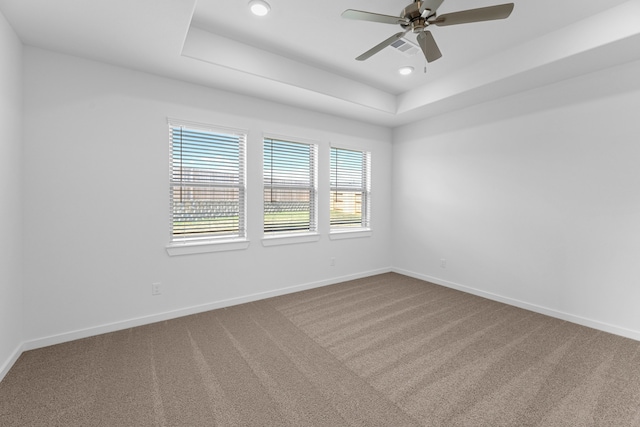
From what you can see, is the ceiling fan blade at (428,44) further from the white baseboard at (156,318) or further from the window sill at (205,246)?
the white baseboard at (156,318)

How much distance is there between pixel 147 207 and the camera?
3047 mm

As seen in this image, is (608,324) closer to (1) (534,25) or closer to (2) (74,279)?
(1) (534,25)

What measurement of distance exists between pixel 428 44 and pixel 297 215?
2.69m

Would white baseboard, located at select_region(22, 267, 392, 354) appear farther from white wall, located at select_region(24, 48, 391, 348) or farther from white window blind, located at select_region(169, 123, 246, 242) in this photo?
white window blind, located at select_region(169, 123, 246, 242)

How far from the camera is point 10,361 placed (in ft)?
7.36

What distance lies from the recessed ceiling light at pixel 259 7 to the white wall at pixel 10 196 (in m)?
1.83

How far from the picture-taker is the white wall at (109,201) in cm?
256

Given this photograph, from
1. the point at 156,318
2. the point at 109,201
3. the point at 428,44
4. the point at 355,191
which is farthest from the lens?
the point at 355,191

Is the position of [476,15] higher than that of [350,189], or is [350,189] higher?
[476,15]

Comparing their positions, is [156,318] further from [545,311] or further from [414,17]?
[545,311]

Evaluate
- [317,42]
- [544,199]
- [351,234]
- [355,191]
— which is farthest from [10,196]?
[544,199]

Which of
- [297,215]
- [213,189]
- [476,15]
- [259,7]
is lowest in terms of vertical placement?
[297,215]

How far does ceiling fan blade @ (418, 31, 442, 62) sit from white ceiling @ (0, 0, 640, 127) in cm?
38

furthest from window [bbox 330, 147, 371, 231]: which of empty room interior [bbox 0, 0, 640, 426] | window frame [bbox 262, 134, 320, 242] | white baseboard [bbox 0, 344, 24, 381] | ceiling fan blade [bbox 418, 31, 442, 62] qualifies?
white baseboard [bbox 0, 344, 24, 381]
